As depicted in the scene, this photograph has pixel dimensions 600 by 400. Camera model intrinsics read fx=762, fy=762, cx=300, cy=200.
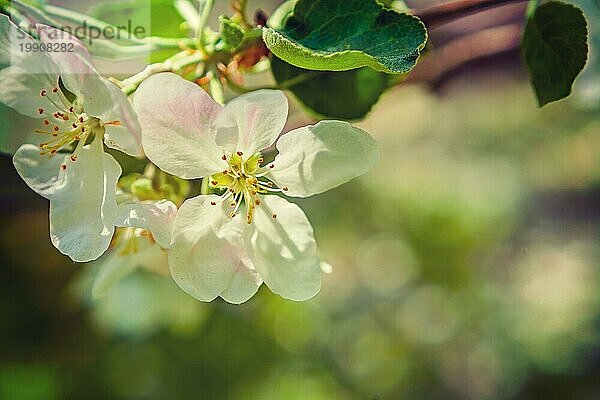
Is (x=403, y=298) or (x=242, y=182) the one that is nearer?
(x=242, y=182)

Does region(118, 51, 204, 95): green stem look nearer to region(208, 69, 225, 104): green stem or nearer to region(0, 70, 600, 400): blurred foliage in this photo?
region(208, 69, 225, 104): green stem

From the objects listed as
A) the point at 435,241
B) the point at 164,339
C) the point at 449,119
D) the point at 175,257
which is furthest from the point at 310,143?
the point at 449,119

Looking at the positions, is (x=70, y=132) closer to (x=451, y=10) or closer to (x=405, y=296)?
(x=451, y=10)

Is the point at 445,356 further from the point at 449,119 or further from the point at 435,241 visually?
the point at 449,119

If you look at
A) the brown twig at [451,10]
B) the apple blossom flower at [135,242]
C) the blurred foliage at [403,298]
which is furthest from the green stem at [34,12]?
the blurred foliage at [403,298]

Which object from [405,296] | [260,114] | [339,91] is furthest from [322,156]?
[405,296]

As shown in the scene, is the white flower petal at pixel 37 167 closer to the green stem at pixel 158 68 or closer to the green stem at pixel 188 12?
the green stem at pixel 158 68
